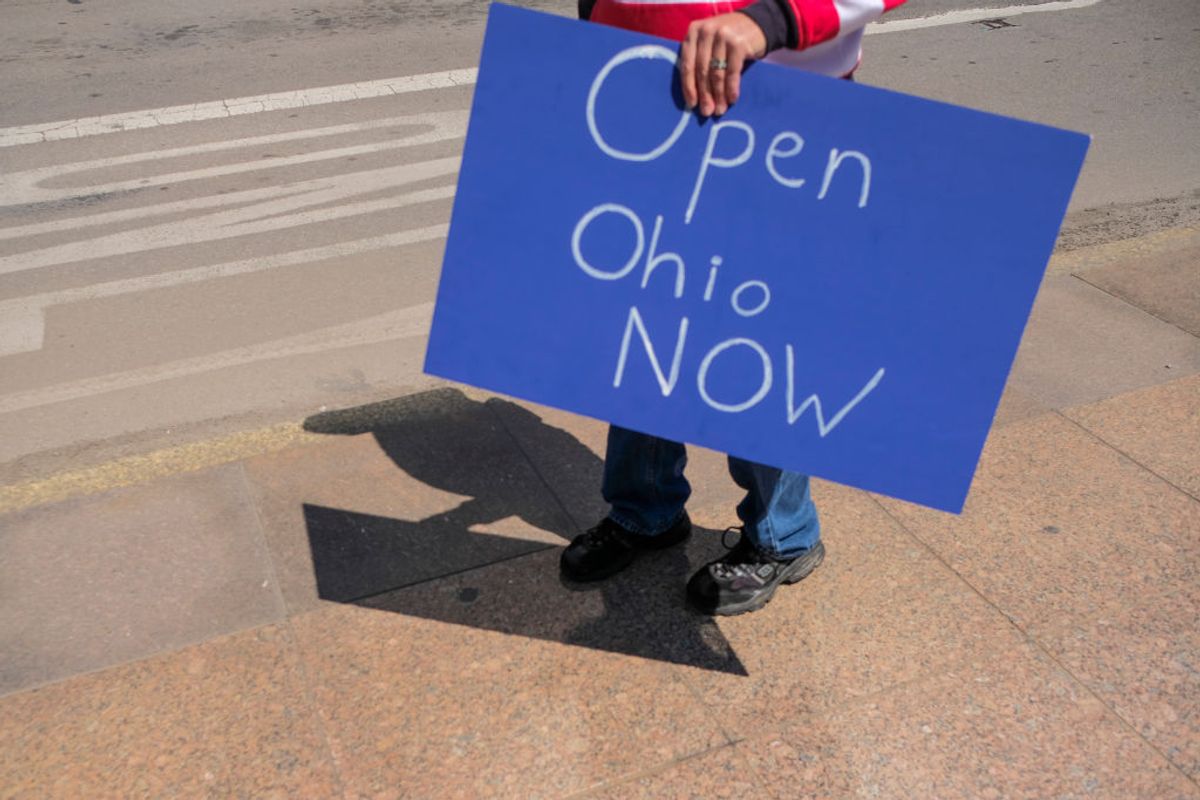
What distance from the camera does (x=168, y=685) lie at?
2721mm

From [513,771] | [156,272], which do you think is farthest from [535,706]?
[156,272]

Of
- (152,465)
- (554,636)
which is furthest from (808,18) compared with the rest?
(152,465)

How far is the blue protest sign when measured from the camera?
7.52ft

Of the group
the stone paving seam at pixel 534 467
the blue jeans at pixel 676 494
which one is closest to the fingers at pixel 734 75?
the blue jeans at pixel 676 494

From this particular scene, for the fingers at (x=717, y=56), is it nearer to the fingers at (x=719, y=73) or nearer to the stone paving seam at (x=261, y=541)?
the fingers at (x=719, y=73)

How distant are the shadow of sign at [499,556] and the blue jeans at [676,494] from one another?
18cm

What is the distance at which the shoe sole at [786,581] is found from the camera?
297cm

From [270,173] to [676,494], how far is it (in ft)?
12.9

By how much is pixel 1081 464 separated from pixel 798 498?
1209 millimetres

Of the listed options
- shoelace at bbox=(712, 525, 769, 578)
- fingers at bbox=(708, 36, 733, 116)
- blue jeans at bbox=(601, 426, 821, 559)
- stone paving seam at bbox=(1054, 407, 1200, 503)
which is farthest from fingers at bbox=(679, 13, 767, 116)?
stone paving seam at bbox=(1054, 407, 1200, 503)

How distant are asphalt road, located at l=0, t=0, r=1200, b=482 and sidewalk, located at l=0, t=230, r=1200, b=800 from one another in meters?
0.73

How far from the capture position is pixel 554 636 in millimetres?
2896

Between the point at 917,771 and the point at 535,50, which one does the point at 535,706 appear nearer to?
the point at 917,771

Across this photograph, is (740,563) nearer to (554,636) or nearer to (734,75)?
(554,636)
